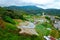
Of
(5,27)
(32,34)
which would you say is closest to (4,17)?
(5,27)

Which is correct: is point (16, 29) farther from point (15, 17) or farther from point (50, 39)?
point (15, 17)

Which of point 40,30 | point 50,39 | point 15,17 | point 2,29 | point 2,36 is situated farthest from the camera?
point 15,17

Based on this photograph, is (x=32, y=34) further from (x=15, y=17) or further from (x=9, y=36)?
(x=15, y=17)

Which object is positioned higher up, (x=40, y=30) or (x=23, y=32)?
(x=23, y=32)

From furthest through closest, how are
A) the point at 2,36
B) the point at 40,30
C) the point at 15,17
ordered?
the point at 15,17
the point at 40,30
the point at 2,36

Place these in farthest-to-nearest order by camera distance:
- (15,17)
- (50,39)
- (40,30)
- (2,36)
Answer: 1. (15,17)
2. (40,30)
3. (50,39)
4. (2,36)

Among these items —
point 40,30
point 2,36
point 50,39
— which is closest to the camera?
point 2,36

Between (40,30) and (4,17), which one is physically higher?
(4,17)

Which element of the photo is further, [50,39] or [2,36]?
[50,39]

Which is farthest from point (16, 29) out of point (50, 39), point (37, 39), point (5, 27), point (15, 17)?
point (15, 17)
